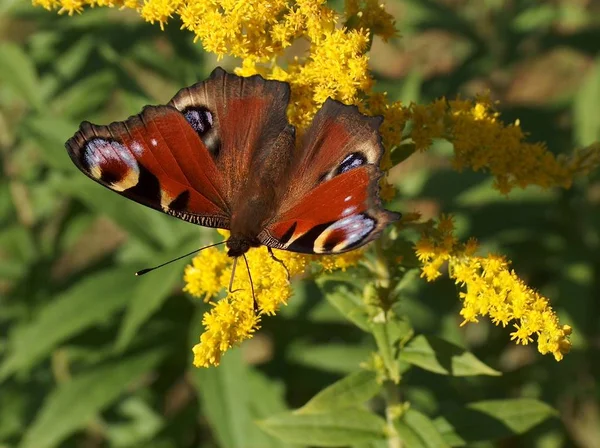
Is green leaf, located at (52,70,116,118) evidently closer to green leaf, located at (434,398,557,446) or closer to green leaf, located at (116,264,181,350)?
green leaf, located at (116,264,181,350)

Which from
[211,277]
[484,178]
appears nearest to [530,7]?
[484,178]

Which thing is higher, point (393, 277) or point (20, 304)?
point (20, 304)

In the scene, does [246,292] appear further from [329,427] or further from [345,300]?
[329,427]

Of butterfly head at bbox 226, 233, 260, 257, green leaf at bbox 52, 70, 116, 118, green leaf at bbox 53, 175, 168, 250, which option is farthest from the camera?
green leaf at bbox 52, 70, 116, 118

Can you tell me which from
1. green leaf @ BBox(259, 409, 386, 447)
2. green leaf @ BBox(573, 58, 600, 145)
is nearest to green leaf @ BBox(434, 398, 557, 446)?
green leaf @ BBox(259, 409, 386, 447)

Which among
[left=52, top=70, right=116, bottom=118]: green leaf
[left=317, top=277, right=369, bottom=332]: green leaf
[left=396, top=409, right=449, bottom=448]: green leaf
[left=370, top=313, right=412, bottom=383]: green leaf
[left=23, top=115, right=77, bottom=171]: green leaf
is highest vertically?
[left=52, top=70, right=116, bottom=118]: green leaf

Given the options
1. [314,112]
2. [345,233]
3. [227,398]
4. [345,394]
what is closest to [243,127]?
[314,112]

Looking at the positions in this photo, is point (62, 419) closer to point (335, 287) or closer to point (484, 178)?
point (335, 287)
